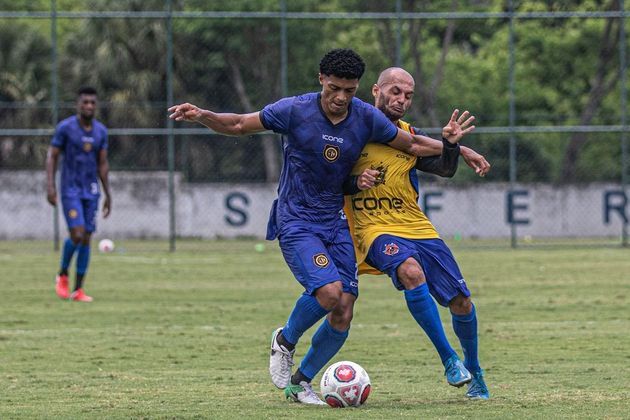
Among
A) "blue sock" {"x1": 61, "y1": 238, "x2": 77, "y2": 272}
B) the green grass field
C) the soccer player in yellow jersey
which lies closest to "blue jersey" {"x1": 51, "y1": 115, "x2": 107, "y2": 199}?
"blue sock" {"x1": 61, "y1": 238, "x2": 77, "y2": 272}

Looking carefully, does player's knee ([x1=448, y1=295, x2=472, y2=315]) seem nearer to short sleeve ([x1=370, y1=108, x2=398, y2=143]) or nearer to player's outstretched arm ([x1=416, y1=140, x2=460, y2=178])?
player's outstretched arm ([x1=416, y1=140, x2=460, y2=178])

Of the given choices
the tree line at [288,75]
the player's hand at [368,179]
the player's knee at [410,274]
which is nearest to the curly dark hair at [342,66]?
the player's hand at [368,179]

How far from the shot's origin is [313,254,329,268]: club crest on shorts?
7.75 m

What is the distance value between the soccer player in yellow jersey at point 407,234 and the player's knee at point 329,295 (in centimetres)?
41

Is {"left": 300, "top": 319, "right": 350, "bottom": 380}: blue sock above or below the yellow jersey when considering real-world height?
below

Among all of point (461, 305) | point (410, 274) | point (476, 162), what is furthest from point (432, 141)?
point (461, 305)

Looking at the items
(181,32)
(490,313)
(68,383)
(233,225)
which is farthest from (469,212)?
(68,383)

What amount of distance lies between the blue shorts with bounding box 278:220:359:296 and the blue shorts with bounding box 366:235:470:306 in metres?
0.17

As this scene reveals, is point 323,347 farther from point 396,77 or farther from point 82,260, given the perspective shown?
point 82,260

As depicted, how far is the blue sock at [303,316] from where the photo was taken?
7.77 meters

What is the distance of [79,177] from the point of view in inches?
607

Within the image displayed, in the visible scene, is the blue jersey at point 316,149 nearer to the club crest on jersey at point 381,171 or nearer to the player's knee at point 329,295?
the club crest on jersey at point 381,171

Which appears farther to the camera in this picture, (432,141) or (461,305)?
(432,141)

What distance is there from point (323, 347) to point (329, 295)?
454 millimetres
